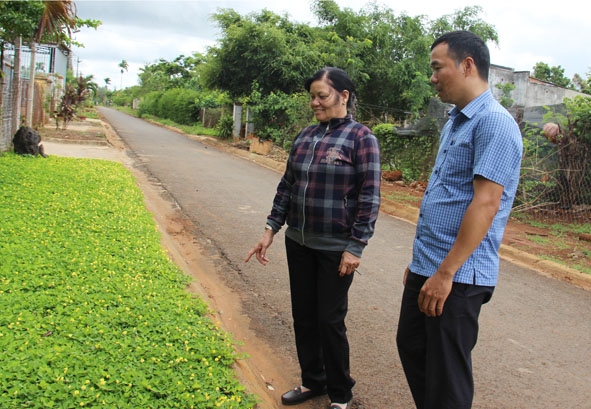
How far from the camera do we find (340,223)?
2.77 m

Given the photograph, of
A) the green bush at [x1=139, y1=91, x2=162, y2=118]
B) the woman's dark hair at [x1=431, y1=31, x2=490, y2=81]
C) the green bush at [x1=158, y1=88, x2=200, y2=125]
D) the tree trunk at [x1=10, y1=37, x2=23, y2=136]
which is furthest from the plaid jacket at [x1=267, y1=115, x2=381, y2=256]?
the green bush at [x1=139, y1=91, x2=162, y2=118]

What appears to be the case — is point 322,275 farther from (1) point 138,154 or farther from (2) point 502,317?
(1) point 138,154

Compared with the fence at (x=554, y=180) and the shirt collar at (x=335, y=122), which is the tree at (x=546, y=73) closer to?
the fence at (x=554, y=180)

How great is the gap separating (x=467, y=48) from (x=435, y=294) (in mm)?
993

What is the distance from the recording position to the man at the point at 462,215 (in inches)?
76.9

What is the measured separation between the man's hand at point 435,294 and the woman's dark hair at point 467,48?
33.9 inches

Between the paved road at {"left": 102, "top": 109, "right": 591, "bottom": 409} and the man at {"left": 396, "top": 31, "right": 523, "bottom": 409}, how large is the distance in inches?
48.8

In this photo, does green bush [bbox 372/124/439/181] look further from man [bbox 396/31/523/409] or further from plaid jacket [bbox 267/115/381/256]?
man [bbox 396/31/523/409]

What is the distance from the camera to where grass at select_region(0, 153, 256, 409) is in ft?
8.54

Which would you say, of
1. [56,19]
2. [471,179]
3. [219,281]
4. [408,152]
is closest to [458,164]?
[471,179]

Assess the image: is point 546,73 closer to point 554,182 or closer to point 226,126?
point 226,126

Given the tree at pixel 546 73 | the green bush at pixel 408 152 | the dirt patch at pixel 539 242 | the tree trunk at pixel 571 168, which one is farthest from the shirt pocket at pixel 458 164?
the tree at pixel 546 73

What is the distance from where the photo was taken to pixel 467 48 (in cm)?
208

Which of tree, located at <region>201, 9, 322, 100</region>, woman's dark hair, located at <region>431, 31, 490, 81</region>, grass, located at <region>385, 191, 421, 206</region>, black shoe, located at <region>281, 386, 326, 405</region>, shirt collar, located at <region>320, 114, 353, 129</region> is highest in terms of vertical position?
tree, located at <region>201, 9, 322, 100</region>
